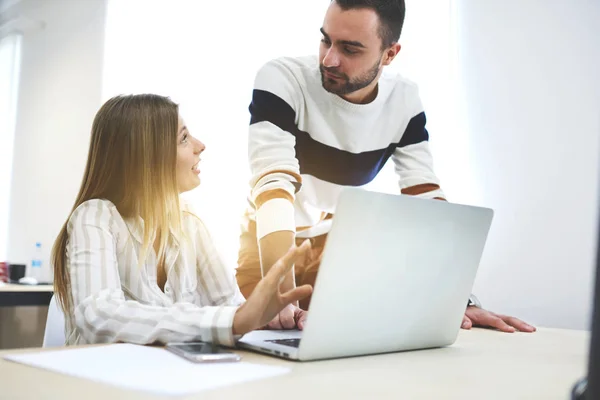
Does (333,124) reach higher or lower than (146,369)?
higher

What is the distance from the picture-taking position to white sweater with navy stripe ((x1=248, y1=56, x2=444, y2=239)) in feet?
4.53

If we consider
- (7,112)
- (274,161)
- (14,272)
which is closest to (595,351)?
(274,161)

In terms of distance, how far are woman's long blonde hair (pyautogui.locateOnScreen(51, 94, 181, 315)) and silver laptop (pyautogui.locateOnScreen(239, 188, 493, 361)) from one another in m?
0.40

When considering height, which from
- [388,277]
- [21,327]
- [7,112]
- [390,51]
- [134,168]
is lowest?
[21,327]

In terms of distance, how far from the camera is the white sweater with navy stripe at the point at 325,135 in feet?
4.53

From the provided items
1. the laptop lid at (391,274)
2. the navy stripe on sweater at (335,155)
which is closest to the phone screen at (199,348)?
the laptop lid at (391,274)

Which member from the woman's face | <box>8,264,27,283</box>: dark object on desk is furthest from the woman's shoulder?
<box>8,264,27,283</box>: dark object on desk

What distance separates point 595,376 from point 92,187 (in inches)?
42.0

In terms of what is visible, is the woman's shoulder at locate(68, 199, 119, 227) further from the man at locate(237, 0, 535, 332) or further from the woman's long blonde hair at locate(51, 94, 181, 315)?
the man at locate(237, 0, 535, 332)

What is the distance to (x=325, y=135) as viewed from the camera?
150cm

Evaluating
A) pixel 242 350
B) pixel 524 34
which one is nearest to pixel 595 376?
pixel 242 350

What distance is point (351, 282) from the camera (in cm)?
68

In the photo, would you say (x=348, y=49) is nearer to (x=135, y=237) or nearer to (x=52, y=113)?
(x=135, y=237)

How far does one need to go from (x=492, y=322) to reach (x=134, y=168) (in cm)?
80
